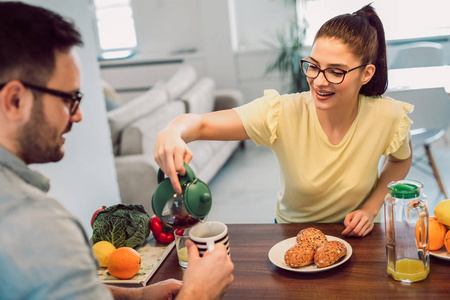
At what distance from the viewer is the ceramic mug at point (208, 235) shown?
111cm

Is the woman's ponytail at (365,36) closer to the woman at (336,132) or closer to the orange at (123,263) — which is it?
the woman at (336,132)

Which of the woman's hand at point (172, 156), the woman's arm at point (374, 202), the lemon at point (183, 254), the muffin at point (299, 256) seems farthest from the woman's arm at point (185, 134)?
the woman's arm at point (374, 202)

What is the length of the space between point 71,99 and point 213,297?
0.48m

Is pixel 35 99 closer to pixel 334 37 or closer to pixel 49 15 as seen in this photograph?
pixel 49 15

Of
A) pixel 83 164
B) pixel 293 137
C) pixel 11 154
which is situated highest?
pixel 11 154

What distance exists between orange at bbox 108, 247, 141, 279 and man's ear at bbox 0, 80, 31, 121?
591 millimetres

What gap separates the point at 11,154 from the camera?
786 mm

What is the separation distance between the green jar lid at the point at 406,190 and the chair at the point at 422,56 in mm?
3688

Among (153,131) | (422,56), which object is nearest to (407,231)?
(153,131)

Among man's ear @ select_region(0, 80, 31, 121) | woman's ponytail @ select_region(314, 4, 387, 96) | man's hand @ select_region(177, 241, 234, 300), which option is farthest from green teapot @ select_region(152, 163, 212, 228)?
woman's ponytail @ select_region(314, 4, 387, 96)

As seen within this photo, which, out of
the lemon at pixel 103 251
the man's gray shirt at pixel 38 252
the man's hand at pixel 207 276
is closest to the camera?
the man's gray shirt at pixel 38 252

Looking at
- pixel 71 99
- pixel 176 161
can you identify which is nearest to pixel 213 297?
pixel 176 161

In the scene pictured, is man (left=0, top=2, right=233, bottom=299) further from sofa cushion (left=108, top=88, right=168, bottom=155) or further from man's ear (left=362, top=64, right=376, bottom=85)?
sofa cushion (left=108, top=88, right=168, bottom=155)

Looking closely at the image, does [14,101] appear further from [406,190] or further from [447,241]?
[447,241]
